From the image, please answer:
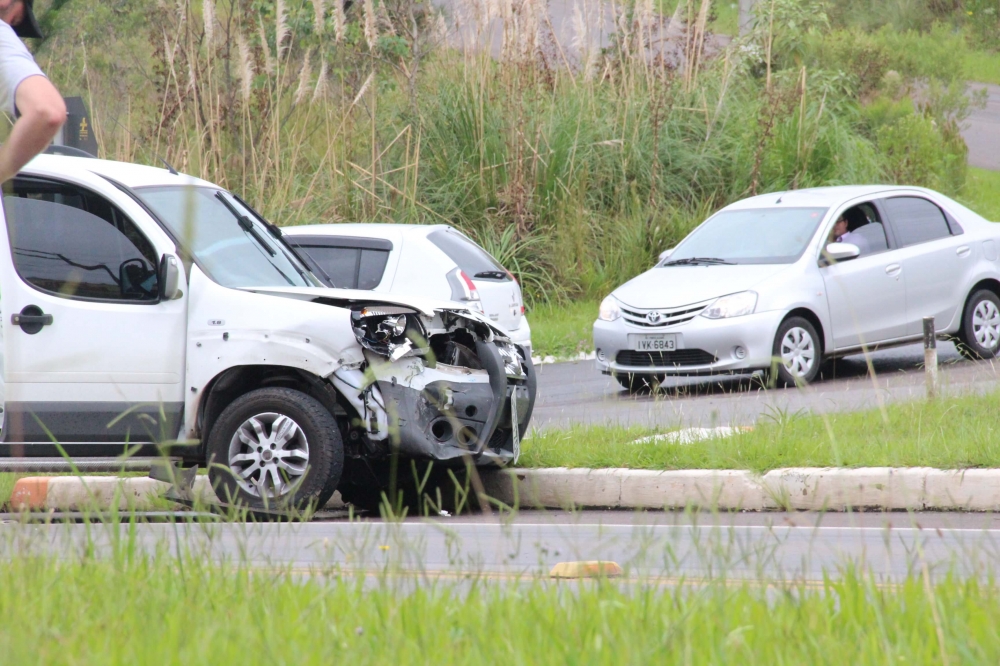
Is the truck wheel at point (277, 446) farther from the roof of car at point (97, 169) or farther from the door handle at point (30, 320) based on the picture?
the roof of car at point (97, 169)

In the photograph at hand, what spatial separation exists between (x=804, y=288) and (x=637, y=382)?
5.58ft

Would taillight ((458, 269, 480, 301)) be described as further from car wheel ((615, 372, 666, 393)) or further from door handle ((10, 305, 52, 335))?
door handle ((10, 305, 52, 335))

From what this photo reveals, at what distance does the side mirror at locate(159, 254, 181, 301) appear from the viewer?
686 centimetres

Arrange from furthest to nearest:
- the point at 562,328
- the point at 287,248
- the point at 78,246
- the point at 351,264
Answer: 1. the point at 562,328
2. the point at 351,264
3. the point at 287,248
4. the point at 78,246

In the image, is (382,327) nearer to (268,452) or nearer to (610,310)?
(268,452)

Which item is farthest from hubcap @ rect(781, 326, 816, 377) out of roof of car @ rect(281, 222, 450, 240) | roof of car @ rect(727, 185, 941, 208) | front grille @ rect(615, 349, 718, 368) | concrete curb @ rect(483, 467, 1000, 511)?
concrete curb @ rect(483, 467, 1000, 511)

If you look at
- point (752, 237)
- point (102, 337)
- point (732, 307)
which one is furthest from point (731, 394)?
point (102, 337)

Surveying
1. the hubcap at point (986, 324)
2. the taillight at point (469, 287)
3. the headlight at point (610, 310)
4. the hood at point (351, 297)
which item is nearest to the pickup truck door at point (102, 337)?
the hood at point (351, 297)

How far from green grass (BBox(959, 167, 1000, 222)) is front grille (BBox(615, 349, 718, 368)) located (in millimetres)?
12332

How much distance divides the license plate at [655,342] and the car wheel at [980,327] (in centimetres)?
315

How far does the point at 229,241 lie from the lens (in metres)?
7.47

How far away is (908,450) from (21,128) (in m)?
5.12

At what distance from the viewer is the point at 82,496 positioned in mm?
7840

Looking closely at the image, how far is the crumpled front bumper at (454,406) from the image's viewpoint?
22.2ft
